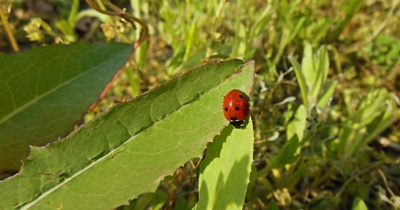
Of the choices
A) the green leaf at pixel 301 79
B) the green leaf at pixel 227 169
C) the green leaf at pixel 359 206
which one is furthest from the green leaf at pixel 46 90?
the green leaf at pixel 359 206

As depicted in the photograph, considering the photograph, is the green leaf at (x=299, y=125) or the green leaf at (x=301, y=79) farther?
the green leaf at (x=301, y=79)

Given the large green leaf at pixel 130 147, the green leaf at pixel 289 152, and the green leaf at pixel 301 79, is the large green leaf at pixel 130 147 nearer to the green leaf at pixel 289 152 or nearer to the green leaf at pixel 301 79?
the green leaf at pixel 289 152

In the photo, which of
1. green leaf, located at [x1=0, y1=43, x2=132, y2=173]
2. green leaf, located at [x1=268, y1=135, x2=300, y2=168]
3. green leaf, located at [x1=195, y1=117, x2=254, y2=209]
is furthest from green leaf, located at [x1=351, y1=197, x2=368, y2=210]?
green leaf, located at [x1=0, y1=43, x2=132, y2=173]

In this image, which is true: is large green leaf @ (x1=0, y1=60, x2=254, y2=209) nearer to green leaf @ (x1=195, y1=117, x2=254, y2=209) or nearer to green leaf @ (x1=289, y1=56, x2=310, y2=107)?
green leaf @ (x1=195, y1=117, x2=254, y2=209)

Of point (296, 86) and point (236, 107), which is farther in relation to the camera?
point (296, 86)

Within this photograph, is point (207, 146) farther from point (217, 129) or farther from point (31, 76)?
point (31, 76)

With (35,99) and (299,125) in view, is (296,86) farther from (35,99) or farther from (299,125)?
(35,99)

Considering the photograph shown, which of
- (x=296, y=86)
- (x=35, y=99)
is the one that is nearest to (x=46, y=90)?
(x=35, y=99)
